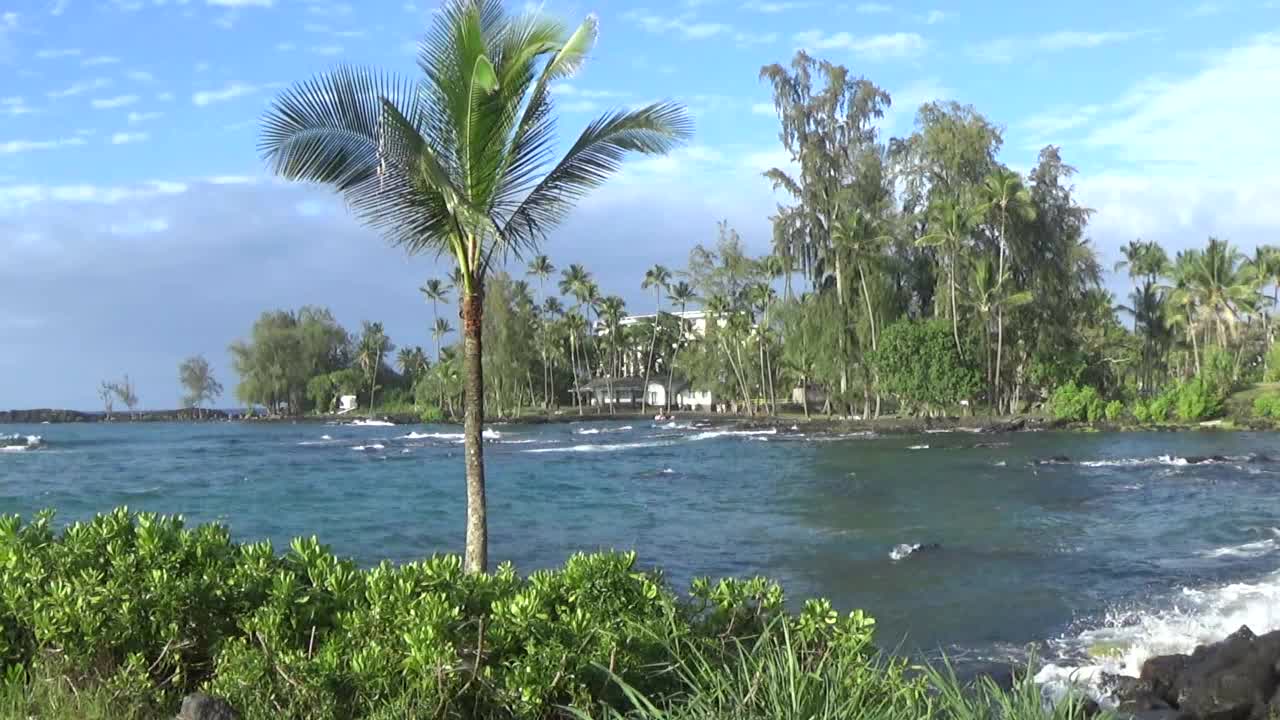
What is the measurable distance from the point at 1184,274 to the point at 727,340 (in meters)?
32.6

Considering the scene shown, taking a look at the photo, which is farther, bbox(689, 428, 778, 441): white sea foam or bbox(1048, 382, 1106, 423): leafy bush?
bbox(689, 428, 778, 441): white sea foam

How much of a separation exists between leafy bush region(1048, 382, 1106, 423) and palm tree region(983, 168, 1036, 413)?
424cm

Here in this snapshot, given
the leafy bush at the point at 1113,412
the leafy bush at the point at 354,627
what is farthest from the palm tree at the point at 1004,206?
the leafy bush at the point at 354,627

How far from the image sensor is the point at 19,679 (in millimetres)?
5203

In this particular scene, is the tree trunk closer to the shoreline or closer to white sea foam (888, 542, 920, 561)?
white sea foam (888, 542, 920, 561)

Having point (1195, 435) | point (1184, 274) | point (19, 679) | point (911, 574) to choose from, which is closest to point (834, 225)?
point (1195, 435)

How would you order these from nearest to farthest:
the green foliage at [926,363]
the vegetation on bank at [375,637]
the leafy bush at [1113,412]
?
1. the vegetation on bank at [375,637]
2. the green foliage at [926,363]
3. the leafy bush at [1113,412]

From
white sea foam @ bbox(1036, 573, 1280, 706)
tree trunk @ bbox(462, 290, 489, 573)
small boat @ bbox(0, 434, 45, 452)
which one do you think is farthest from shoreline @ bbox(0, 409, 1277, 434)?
tree trunk @ bbox(462, 290, 489, 573)

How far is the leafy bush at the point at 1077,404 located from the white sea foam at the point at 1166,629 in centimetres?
4754

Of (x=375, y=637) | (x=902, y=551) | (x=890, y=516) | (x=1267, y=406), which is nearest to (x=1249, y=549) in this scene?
(x=902, y=551)

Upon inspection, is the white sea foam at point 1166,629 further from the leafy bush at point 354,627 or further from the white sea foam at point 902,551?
the leafy bush at point 354,627

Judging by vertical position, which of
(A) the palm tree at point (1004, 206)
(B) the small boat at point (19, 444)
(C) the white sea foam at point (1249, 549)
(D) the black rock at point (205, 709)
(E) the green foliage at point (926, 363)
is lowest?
(C) the white sea foam at point (1249, 549)

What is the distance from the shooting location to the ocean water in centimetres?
1453

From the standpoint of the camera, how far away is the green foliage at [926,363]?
200 ft
